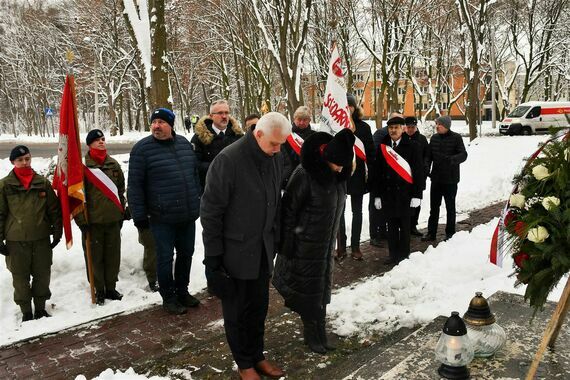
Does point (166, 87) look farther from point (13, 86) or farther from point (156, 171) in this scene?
point (13, 86)

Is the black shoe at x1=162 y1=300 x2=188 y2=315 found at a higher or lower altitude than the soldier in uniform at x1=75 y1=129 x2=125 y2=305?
lower

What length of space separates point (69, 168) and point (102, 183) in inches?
16.0

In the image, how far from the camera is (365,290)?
19.1 feet

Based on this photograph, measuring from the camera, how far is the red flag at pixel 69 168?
5629 mm

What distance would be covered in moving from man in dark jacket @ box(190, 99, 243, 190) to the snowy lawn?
1493mm

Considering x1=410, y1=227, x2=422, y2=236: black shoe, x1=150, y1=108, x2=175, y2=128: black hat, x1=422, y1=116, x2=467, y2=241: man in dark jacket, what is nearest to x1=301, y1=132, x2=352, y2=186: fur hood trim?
x1=150, y1=108, x2=175, y2=128: black hat

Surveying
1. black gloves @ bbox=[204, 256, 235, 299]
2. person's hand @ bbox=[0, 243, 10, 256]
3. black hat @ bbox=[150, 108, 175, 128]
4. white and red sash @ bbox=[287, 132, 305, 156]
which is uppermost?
black hat @ bbox=[150, 108, 175, 128]

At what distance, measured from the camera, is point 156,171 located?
5.43m

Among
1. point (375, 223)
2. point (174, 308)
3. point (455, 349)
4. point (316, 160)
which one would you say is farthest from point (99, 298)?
point (375, 223)

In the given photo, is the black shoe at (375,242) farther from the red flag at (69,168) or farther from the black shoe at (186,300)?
the red flag at (69,168)

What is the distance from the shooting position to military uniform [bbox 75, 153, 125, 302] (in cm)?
587

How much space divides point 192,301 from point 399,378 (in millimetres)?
3018

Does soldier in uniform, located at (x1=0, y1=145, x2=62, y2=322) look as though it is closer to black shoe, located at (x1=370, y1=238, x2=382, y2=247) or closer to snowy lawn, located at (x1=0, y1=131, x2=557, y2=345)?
snowy lawn, located at (x1=0, y1=131, x2=557, y2=345)

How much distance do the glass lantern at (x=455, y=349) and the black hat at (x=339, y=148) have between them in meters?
1.49
